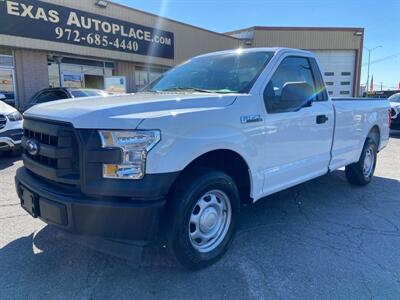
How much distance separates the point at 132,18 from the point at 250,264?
15302 mm

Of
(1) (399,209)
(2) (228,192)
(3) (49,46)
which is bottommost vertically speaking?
(1) (399,209)

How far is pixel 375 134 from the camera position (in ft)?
19.7

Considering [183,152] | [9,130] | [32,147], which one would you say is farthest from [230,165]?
[9,130]

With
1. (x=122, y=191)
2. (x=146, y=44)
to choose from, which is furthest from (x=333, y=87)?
(x=122, y=191)

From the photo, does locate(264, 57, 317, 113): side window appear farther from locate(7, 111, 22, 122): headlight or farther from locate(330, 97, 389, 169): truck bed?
locate(7, 111, 22, 122): headlight

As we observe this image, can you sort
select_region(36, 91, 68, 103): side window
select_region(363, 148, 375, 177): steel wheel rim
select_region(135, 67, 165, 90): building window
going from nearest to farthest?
select_region(363, 148, 375, 177): steel wheel rim, select_region(36, 91, 68, 103): side window, select_region(135, 67, 165, 90): building window

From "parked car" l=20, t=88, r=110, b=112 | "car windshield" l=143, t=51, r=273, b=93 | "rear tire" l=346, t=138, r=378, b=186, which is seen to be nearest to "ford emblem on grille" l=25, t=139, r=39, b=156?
"car windshield" l=143, t=51, r=273, b=93

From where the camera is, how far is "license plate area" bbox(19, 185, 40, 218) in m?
2.76

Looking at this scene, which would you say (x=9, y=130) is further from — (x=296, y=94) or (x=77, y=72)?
(x=77, y=72)

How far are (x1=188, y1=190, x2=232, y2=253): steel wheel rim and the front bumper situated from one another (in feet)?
1.49

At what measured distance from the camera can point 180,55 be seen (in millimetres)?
18797

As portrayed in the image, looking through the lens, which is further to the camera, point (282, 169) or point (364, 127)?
point (364, 127)

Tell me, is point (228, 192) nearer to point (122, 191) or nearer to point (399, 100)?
point (122, 191)

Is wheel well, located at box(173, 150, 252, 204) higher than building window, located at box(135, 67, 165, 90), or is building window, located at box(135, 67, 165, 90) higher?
building window, located at box(135, 67, 165, 90)
